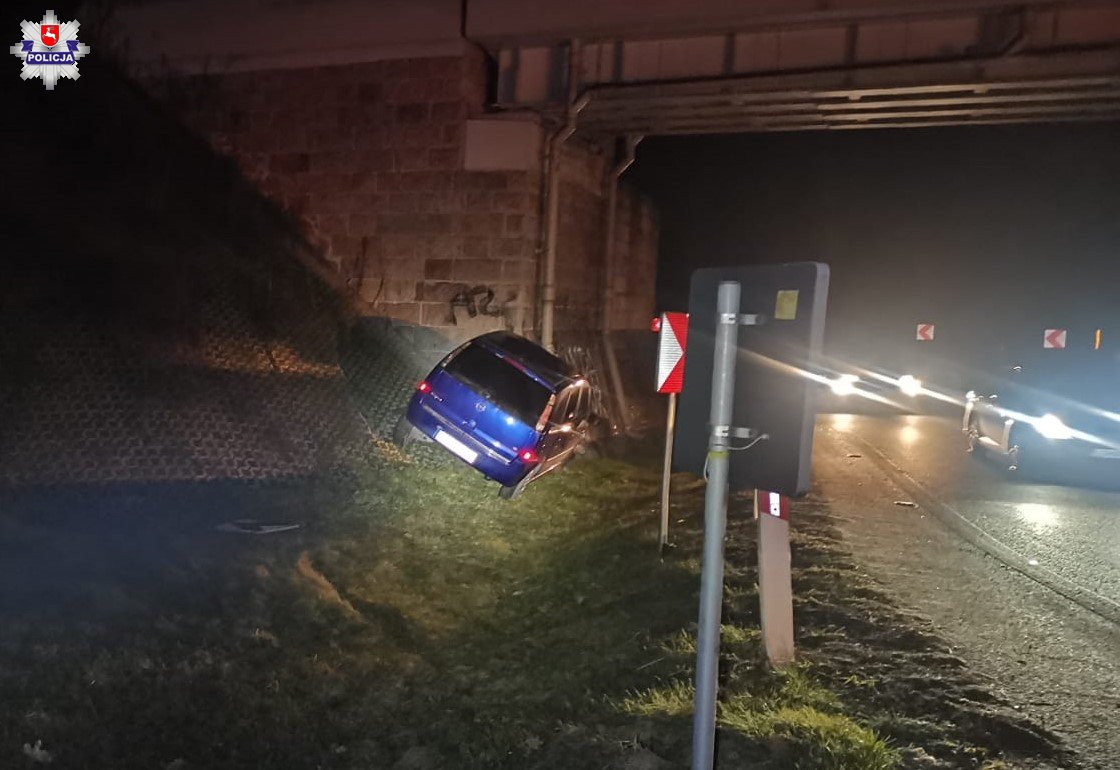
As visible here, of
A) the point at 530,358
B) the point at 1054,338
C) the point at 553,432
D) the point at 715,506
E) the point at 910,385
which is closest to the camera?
the point at 715,506

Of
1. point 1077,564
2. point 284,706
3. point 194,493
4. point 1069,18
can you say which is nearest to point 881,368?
point 1069,18

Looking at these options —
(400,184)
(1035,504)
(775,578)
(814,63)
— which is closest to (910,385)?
(814,63)

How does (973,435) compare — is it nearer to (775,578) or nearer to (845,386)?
(775,578)

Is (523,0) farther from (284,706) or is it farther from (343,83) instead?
(284,706)

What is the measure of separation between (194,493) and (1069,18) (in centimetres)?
1231

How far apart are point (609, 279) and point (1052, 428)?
869cm

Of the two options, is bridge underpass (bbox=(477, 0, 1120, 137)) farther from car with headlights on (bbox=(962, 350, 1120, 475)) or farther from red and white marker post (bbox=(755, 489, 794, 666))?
red and white marker post (bbox=(755, 489, 794, 666))

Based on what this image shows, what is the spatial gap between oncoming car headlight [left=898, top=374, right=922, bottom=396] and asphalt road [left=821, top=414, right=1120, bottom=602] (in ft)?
29.7

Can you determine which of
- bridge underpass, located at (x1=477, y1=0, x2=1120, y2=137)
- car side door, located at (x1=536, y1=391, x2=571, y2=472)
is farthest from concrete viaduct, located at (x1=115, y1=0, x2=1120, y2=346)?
car side door, located at (x1=536, y1=391, x2=571, y2=472)

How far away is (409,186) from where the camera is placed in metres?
15.6

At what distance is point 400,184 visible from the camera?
15656mm

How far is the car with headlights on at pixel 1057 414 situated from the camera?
42.2 feet

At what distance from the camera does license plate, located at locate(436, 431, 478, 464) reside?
1041 centimetres

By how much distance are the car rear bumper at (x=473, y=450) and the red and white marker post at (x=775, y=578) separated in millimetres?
5020
